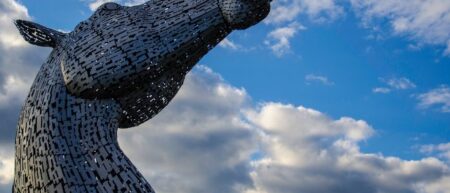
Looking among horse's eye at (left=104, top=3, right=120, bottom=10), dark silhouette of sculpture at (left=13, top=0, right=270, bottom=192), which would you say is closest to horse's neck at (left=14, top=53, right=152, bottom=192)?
dark silhouette of sculpture at (left=13, top=0, right=270, bottom=192)

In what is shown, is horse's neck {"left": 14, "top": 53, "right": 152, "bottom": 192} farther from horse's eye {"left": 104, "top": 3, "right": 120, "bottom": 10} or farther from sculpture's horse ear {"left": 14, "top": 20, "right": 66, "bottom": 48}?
Result: horse's eye {"left": 104, "top": 3, "right": 120, "bottom": 10}

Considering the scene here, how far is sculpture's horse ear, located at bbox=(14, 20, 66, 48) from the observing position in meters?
4.88

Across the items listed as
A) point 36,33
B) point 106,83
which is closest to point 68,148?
point 106,83

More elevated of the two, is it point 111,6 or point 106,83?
point 111,6

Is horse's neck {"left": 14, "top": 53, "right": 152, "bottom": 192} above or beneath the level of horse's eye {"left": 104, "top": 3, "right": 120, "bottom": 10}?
beneath

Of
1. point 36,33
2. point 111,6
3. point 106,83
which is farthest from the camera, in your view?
point 36,33

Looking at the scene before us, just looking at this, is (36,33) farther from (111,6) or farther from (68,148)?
(68,148)

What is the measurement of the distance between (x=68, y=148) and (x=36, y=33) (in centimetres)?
111

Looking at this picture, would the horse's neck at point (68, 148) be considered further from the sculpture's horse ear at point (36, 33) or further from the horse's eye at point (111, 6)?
the horse's eye at point (111, 6)

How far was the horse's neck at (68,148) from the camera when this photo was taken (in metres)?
4.19

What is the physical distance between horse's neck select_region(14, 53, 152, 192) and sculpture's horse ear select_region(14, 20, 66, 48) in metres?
0.46

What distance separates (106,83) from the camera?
4.40 metres

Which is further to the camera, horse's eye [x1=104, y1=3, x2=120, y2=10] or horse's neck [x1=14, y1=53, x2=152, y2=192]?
horse's eye [x1=104, y1=3, x2=120, y2=10]

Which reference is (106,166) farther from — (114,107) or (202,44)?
(202,44)
